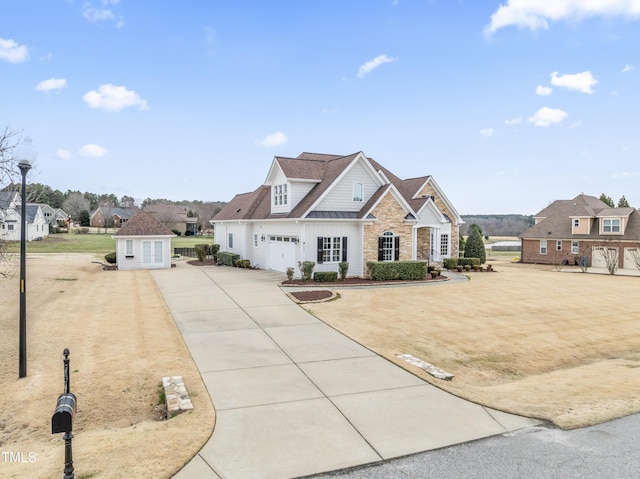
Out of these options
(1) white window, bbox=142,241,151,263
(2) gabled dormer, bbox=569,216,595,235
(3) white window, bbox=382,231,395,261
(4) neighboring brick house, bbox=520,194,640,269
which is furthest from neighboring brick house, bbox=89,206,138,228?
(2) gabled dormer, bbox=569,216,595,235

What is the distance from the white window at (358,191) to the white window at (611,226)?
2679 cm

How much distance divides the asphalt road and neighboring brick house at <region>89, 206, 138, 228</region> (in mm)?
95626

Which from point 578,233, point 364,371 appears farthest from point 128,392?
point 578,233

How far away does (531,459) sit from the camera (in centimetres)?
552

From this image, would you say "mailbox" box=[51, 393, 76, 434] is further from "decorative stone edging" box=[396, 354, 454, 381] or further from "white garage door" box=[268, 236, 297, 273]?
"white garage door" box=[268, 236, 297, 273]

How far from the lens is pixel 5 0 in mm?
11844

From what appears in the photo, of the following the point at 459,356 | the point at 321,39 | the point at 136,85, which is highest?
the point at 321,39

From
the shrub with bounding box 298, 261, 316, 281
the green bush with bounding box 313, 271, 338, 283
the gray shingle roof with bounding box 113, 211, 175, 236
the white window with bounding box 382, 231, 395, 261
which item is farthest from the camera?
the gray shingle roof with bounding box 113, 211, 175, 236

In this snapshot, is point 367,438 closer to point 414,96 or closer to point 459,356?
point 459,356

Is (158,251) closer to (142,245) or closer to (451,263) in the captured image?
(142,245)

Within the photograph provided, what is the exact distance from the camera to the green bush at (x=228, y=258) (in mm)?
31438

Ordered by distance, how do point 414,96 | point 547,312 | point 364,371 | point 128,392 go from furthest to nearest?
1. point 414,96
2. point 547,312
3. point 364,371
4. point 128,392

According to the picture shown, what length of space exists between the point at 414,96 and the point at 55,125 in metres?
21.2

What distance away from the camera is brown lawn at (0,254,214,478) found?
5.43m
